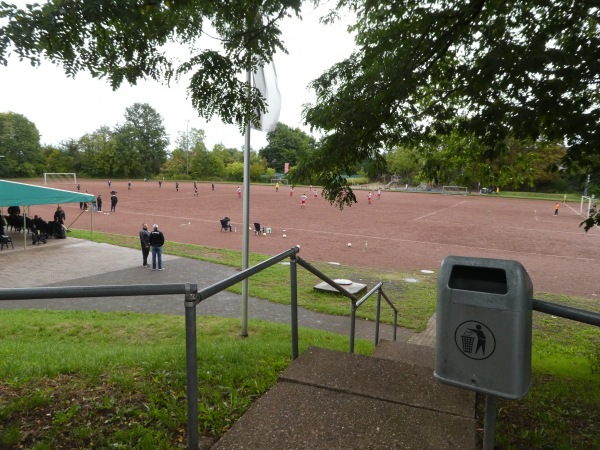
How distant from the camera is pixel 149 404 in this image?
2775 millimetres

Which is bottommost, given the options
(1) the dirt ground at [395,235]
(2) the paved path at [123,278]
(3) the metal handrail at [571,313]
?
(2) the paved path at [123,278]

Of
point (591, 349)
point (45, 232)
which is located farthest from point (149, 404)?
point (45, 232)

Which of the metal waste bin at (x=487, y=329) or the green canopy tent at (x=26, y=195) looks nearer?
the metal waste bin at (x=487, y=329)

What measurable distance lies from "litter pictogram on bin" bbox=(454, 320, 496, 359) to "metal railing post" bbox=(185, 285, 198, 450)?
1220mm

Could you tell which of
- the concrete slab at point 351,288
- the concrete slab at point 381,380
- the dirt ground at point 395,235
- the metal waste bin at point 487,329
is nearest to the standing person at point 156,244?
the dirt ground at point 395,235

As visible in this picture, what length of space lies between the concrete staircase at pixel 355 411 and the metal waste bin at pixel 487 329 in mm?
530

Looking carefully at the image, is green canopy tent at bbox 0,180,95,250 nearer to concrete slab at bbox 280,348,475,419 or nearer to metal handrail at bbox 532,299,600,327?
concrete slab at bbox 280,348,475,419

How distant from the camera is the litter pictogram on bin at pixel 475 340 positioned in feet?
6.14

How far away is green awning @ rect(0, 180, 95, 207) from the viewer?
14.8m

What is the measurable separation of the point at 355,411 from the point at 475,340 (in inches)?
36.9

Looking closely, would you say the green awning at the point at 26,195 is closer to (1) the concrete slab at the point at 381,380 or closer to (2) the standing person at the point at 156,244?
(2) the standing person at the point at 156,244

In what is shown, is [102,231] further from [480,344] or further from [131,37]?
[480,344]

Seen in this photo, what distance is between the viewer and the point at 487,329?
1870 mm

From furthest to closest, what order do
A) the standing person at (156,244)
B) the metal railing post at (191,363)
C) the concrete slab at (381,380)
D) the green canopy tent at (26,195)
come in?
the green canopy tent at (26,195)
the standing person at (156,244)
the concrete slab at (381,380)
the metal railing post at (191,363)
